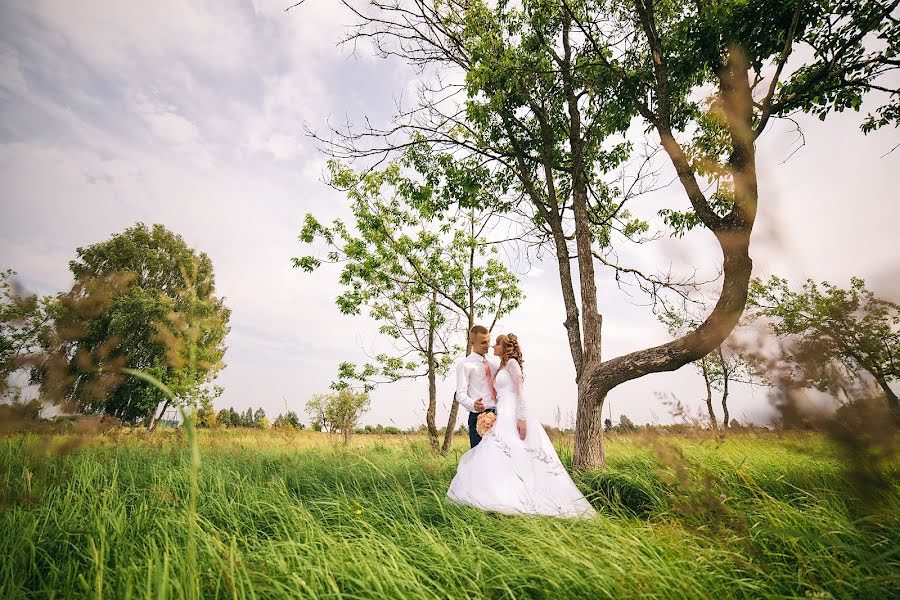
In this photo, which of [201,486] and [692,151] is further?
[692,151]

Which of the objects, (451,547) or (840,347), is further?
(451,547)

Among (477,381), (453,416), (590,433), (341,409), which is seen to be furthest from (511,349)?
(341,409)

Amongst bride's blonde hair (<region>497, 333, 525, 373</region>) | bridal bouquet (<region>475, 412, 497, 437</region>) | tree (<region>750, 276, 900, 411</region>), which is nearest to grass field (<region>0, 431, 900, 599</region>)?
tree (<region>750, 276, 900, 411</region>)

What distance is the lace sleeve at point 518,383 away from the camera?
4.62 metres

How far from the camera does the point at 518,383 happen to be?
189 inches

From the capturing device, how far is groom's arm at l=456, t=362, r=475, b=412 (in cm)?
535

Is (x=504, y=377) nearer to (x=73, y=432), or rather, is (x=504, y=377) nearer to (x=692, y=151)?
(x=73, y=432)

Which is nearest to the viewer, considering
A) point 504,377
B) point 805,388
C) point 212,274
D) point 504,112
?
point 805,388

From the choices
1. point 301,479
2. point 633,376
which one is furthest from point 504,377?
point 301,479

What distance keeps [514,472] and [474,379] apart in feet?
5.34

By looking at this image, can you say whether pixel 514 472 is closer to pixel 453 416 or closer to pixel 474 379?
pixel 474 379

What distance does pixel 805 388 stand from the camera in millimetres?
1248

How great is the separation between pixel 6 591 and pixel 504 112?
25.0 feet

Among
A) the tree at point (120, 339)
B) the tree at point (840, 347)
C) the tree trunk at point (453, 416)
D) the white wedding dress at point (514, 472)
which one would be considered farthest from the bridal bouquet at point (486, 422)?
the tree trunk at point (453, 416)
